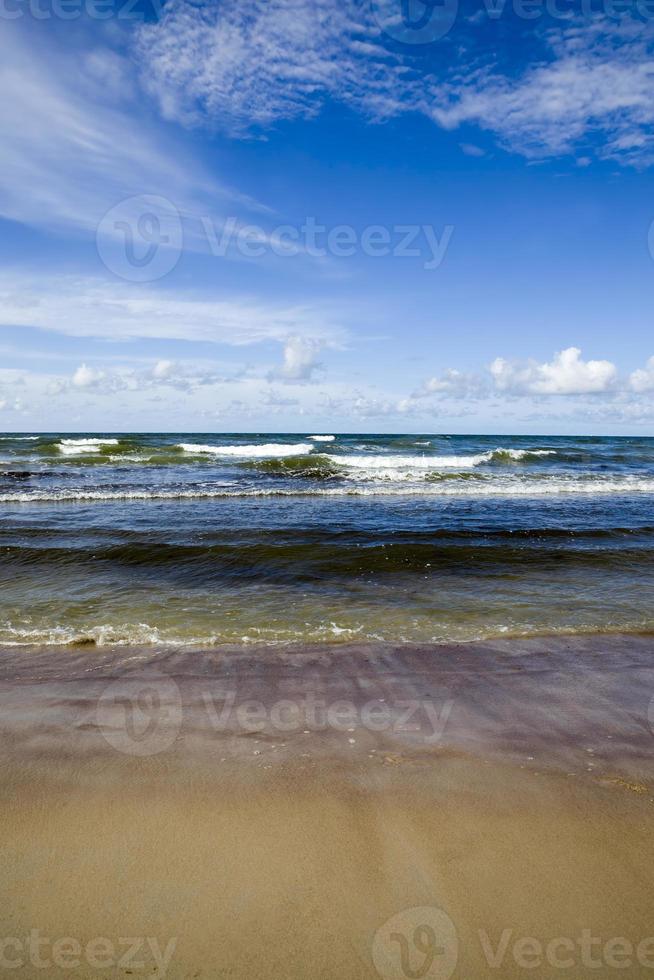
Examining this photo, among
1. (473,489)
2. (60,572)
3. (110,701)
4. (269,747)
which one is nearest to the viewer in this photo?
(269,747)

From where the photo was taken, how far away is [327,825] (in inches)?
114

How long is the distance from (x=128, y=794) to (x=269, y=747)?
3.09 feet

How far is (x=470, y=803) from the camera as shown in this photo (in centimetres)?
307

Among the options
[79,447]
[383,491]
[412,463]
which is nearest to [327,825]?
[383,491]

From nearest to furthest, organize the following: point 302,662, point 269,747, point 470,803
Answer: point 470,803 < point 269,747 < point 302,662

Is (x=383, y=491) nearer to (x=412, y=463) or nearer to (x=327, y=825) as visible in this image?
(x=412, y=463)

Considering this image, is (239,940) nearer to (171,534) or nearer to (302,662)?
(302,662)

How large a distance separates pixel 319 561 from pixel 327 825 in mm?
6484

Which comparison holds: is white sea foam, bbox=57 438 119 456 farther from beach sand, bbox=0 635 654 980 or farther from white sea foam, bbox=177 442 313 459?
beach sand, bbox=0 635 654 980

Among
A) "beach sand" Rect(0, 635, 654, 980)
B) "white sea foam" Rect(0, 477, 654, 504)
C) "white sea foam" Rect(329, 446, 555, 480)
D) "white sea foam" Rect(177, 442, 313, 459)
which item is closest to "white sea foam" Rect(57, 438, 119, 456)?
"white sea foam" Rect(177, 442, 313, 459)

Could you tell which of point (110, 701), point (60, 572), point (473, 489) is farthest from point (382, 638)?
point (473, 489)

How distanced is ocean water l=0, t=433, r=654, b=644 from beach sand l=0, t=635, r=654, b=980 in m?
1.53

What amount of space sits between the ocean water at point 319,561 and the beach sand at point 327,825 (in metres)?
1.53

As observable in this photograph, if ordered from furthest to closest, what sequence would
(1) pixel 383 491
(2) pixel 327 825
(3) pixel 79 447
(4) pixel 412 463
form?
(3) pixel 79 447
(4) pixel 412 463
(1) pixel 383 491
(2) pixel 327 825
